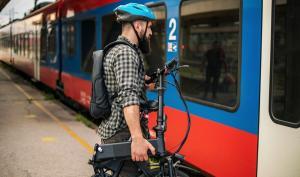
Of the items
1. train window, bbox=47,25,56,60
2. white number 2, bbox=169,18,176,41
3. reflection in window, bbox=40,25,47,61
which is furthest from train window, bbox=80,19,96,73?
reflection in window, bbox=40,25,47,61

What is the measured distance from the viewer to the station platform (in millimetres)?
6625

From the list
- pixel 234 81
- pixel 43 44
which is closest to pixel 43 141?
pixel 234 81

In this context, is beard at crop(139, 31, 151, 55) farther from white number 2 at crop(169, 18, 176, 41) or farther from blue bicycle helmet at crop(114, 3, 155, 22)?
white number 2 at crop(169, 18, 176, 41)

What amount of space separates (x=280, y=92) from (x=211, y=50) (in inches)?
50.9

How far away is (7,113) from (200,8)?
7.59 m

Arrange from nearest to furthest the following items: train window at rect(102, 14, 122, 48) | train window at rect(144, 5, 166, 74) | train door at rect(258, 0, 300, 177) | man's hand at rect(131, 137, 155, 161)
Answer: man's hand at rect(131, 137, 155, 161) < train door at rect(258, 0, 300, 177) < train window at rect(144, 5, 166, 74) < train window at rect(102, 14, 122, 48)

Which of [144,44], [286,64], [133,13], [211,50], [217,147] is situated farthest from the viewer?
[211,50]

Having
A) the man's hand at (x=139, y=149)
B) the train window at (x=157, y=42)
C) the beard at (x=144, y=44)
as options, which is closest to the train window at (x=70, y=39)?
the train window at (x=157, y=42)

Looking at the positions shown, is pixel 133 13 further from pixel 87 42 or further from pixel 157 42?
pixel 87 42

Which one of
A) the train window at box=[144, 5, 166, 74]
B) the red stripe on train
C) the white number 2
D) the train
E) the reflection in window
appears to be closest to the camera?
the train

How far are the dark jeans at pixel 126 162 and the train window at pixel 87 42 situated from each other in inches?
Result: 272

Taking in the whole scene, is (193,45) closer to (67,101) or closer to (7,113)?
(7,113)

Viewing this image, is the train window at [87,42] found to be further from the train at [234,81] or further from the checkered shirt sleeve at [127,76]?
the checkered shirt sleeve at [127,76]

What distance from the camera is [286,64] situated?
13.0ft
